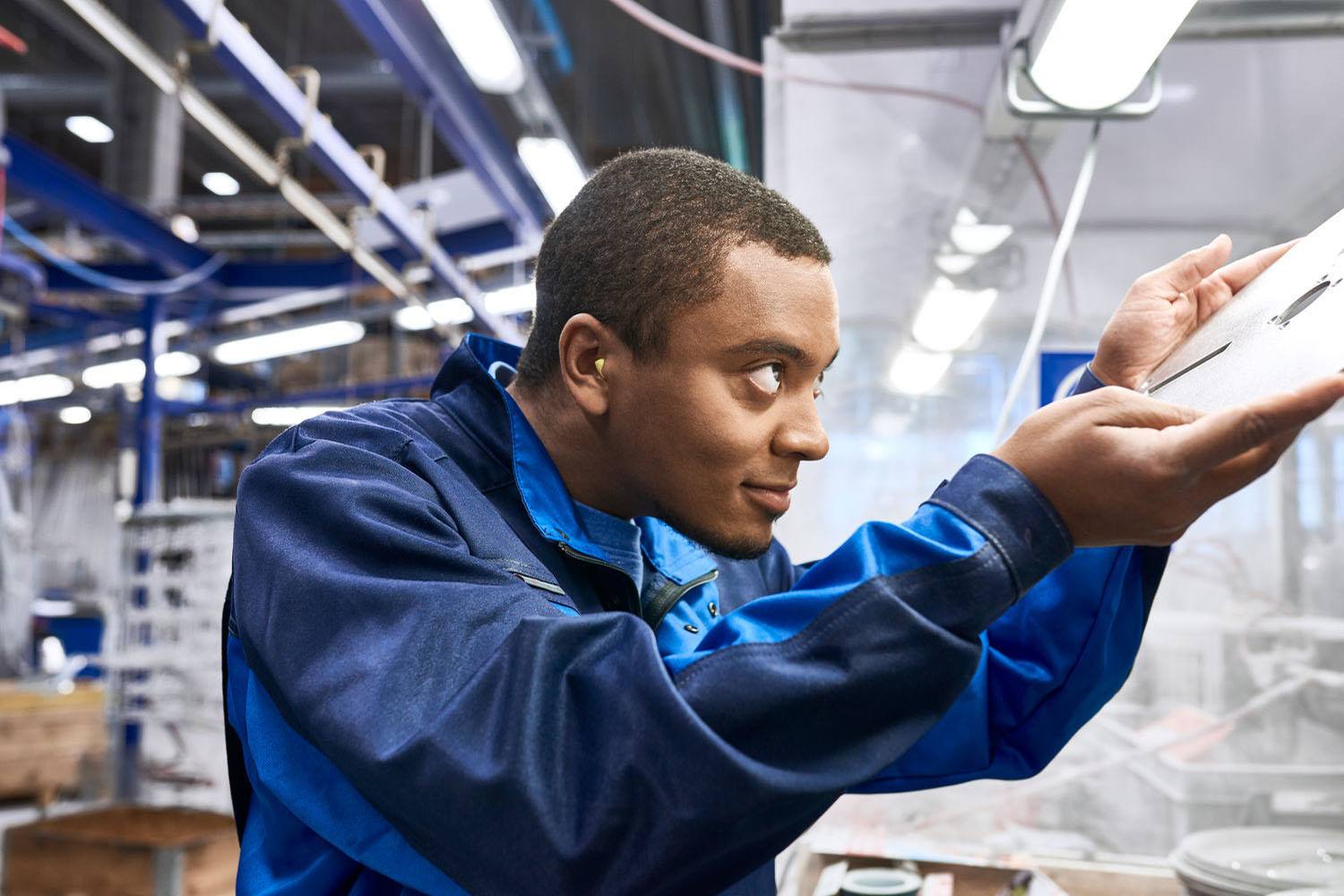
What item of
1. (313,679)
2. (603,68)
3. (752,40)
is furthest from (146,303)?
(313,679)

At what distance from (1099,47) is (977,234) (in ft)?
2.30

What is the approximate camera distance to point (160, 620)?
3.70m

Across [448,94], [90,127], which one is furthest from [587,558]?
[90,127]

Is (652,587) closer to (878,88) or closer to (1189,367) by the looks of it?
(1189,367)

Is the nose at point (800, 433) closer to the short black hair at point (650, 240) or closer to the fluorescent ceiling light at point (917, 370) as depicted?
the short black hair at point (650, 240)

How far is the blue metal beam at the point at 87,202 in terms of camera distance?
4.96 metres

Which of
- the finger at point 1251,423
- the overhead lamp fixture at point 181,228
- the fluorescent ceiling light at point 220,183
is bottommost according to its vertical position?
the finger at point 1251,423

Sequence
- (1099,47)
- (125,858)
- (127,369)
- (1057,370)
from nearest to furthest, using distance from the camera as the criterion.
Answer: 1. (1099,47)
2. (1057,370)
3. (125,858)
4. (127,369)

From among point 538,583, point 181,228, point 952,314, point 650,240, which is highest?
point 181,228

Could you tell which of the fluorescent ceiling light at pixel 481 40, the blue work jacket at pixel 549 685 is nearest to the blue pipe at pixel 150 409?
the fluorescent ceiling light at pixel 481 40

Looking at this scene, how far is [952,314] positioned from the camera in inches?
90.1

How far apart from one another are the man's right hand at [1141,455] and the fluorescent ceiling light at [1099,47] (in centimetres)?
96

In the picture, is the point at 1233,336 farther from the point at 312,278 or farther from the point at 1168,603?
the point at 312,278

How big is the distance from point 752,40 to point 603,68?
10.4 feet
